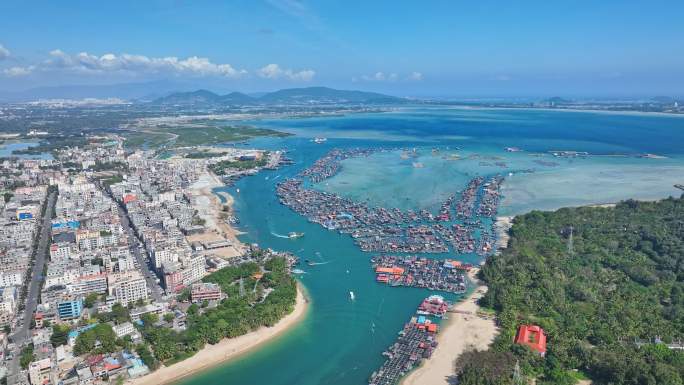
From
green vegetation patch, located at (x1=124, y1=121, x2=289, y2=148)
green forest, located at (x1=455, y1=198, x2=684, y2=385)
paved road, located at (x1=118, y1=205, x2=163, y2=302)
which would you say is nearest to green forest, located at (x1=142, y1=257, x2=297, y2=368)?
paved road, located at (x1=118, y1=205, x2=163, y2=302)

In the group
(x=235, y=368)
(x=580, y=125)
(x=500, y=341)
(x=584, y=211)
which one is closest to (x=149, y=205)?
(x=235, y=368)

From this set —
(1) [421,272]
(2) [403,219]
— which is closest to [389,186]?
(2) [403,219]

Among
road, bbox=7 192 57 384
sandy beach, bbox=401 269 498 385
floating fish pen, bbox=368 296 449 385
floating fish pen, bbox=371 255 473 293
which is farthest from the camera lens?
floating fish pen, bbox=371 255 473 293

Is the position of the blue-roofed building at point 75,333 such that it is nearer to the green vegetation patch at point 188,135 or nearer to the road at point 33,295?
the road at point 33,295

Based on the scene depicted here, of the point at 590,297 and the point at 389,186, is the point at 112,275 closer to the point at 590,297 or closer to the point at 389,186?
the point at 590,297

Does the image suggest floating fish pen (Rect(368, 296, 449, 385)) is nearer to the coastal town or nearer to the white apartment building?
the coastal town

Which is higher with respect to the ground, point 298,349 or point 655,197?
point 655,197

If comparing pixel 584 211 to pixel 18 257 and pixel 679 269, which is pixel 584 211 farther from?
pixel 18 257
